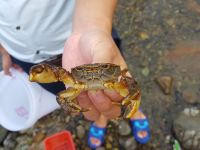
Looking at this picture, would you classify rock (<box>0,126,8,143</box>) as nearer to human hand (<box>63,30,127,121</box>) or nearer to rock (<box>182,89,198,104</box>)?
human hand (<box>63,30,127,121</box>)

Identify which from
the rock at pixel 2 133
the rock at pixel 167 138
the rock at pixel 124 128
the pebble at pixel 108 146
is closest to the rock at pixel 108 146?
the pebble at pixel 108 146

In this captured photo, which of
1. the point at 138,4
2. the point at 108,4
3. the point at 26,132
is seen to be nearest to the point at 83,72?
the point at 108,4

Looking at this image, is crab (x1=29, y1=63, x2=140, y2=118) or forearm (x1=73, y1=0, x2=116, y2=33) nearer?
crab (x1=29, y1=63, x2=140, y2=118)

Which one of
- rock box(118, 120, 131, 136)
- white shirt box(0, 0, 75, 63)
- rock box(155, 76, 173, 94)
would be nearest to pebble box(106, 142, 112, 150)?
rock box(118, 120, 131, 136)

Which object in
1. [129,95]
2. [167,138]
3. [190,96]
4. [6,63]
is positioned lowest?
[167,138]

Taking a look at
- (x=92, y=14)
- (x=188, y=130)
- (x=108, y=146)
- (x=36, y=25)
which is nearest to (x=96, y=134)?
(x=108, y=146)

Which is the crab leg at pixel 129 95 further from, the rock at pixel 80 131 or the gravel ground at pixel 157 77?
the rock at pixel 80 131

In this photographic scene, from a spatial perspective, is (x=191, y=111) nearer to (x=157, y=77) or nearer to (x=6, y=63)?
(x=157, y=77)
